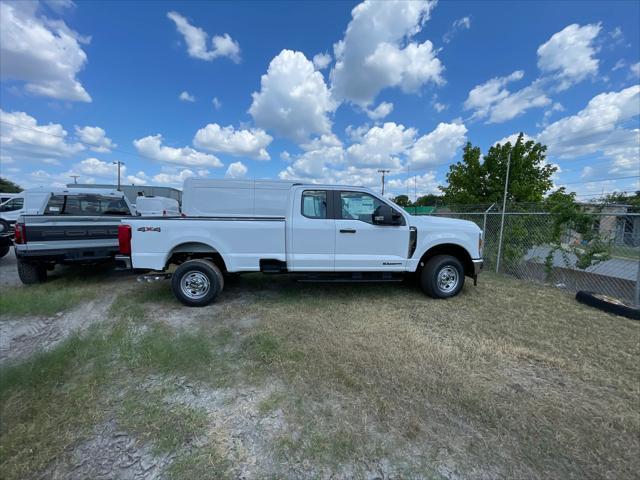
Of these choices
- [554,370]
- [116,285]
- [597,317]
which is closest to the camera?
[554,370]

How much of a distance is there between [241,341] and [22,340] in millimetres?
2825

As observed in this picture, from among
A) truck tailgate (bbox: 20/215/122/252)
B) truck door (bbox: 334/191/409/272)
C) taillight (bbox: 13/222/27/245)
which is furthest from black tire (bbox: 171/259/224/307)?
taillight (bbox: 13/222/27/245)

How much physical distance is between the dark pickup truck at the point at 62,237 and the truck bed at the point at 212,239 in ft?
6.54

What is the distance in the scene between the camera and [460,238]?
5.05 m

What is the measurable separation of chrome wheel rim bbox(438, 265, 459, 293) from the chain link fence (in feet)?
9.27

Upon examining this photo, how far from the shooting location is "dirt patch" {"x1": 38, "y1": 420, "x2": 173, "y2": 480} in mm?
1793

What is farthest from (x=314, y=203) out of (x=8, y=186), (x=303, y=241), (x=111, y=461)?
(x=8, y=186)

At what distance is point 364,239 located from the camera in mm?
4836

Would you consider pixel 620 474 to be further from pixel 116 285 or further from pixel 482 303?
pixel 116 285

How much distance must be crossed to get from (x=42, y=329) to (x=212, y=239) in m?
2.54

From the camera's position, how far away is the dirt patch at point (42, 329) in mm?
3377

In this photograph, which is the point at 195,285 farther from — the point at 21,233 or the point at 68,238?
the point at 21,233

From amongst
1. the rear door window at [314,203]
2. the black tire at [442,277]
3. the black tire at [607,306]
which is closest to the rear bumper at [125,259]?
the rear door window at [314,203]

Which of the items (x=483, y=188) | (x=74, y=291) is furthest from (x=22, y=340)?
(x=483, y=188)
